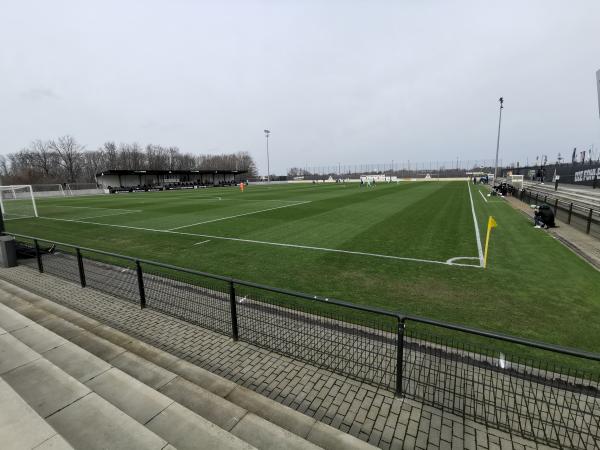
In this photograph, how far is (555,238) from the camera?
42.9 feet

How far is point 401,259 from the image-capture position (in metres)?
10.5

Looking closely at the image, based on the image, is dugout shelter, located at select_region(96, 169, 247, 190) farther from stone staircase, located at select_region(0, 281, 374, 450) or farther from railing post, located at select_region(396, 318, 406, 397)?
railing post, located at select_region(396, 318, 406, 397)

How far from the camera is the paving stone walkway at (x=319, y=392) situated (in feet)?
10.7

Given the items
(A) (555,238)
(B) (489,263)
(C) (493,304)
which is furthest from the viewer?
(A) (555,238)

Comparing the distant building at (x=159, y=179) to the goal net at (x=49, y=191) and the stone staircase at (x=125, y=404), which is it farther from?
the stone staircase at (x=125, y=404)

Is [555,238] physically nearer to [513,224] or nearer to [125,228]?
[513,224]

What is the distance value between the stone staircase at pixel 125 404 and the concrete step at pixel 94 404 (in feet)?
0.04

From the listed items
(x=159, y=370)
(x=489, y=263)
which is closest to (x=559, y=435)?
(x=159, y=370)

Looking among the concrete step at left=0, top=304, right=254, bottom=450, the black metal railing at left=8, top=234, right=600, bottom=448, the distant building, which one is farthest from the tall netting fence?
Answer: the distant building

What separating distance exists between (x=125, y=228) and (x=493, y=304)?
18703 millimetres

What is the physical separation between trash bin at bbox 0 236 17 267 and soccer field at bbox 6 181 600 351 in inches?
130

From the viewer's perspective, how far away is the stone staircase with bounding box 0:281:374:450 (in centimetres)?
308

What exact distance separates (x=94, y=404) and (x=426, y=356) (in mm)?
4677

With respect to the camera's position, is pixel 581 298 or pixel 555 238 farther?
pixel 555 238
